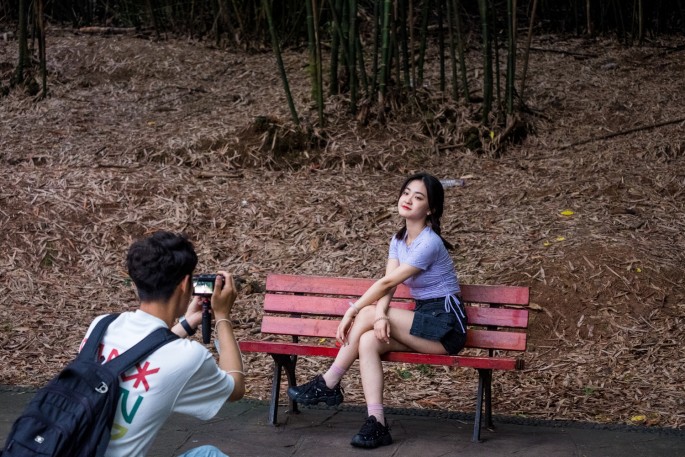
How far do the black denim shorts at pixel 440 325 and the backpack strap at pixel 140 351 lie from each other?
1.91 meters

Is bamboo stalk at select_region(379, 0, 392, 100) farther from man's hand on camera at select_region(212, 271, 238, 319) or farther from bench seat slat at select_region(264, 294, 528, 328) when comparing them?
man's hand on camera at select_region(212, 271, 238, 319)

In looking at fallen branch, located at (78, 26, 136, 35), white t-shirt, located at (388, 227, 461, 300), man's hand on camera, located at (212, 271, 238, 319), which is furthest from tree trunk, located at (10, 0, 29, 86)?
man's hand on camera, located at (212, 271, 238, 319)

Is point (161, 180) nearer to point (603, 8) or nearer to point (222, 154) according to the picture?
point (222, 154)

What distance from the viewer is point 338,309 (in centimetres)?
479

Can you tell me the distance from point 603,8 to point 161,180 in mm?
5706

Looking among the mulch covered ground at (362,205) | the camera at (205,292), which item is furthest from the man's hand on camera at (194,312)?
the mulch covered ground at (362,205)

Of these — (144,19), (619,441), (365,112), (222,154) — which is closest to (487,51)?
(365,112)

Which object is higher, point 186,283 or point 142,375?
point 186,283

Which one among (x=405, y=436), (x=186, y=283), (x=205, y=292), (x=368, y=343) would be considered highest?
(x=186, y=283)

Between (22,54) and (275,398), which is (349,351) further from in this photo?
(22,54)

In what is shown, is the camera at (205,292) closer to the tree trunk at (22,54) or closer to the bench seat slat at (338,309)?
the bench seat slat at (338,309)

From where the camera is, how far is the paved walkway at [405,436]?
414 centimetres

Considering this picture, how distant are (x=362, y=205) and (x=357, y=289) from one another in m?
2.48

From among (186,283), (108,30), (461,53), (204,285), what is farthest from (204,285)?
(108,30)
